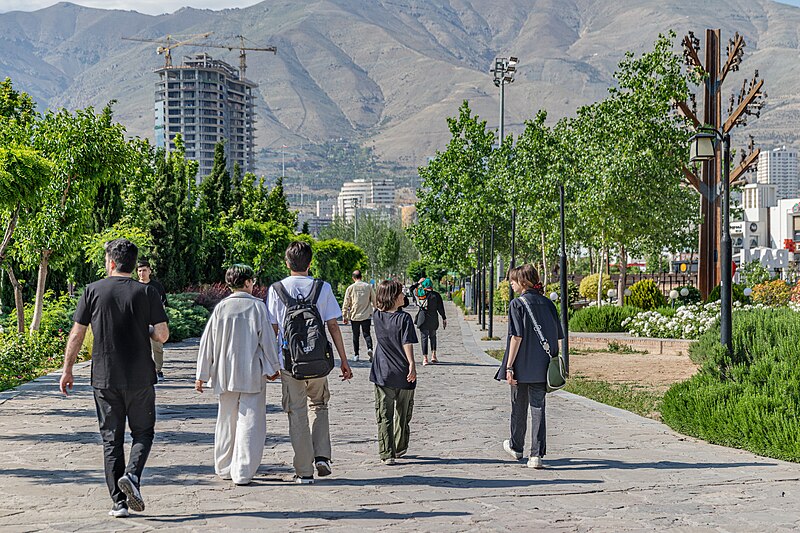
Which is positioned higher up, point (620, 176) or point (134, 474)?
point (620, 176)

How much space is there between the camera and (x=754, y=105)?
34.6m

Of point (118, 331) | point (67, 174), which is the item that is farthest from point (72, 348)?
point (67, 174)

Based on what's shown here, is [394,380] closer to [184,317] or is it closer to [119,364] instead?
[119,364]

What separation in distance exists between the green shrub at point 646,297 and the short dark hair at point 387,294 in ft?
70.1

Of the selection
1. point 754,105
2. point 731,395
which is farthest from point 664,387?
point 754,105

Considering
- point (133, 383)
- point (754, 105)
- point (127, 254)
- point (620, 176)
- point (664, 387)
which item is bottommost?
point (664, 387)

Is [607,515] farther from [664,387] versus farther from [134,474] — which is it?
[664,387]

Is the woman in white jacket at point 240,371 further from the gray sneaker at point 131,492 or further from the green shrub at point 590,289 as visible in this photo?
the green shrub at point 590,289

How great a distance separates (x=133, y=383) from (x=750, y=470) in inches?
192

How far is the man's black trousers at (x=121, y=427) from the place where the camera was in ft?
22.2

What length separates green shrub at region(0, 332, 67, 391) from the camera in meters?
14.7

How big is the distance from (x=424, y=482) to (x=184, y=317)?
796 inches

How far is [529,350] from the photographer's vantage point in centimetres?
870

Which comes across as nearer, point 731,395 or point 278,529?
point 278,529
